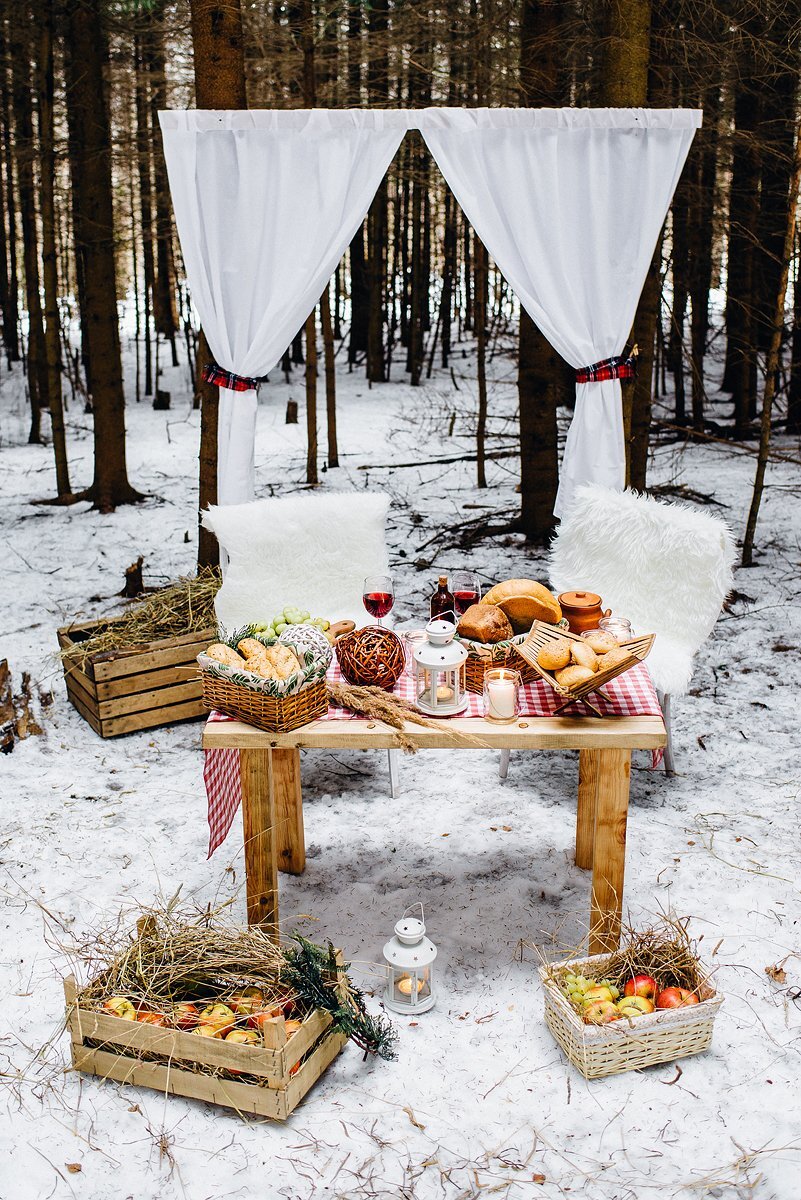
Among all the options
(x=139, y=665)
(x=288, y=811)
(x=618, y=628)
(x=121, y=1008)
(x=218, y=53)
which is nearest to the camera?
(x=121, y=1008)

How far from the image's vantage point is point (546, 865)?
3.28 m

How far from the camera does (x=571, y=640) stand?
2711 millimetres

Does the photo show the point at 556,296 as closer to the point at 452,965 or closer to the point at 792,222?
the point at 792,222

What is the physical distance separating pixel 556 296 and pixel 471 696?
82.5 inches

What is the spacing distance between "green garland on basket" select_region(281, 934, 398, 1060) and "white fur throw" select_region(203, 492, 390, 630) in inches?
68.9

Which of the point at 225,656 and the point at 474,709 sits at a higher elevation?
the point at 225,656

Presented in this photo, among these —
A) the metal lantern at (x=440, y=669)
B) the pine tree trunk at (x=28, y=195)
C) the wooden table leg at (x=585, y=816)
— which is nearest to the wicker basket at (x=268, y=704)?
the metal lantern at (x=440, y=669)

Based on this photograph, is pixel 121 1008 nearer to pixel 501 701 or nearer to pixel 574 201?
pixel 501 701

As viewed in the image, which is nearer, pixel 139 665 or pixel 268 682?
pixel 268 682

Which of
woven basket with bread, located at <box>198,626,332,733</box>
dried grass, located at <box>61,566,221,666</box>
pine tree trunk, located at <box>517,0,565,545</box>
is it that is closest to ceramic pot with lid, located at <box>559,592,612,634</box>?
woven basket with bread, located at <box>198,626,332,733</box>

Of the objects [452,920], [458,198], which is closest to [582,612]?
[452,920]

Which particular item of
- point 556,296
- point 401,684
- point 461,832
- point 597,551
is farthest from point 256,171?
point 461,832

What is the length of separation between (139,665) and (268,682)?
5.61ft

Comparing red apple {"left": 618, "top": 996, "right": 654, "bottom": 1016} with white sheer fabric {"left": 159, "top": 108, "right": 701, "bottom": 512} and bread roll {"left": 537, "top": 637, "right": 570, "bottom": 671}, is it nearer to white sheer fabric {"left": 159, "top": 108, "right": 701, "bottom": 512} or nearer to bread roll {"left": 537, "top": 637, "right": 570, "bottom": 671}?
bread roll {"left": 537, "top": 637, "right": 570, "bottom": 671}
